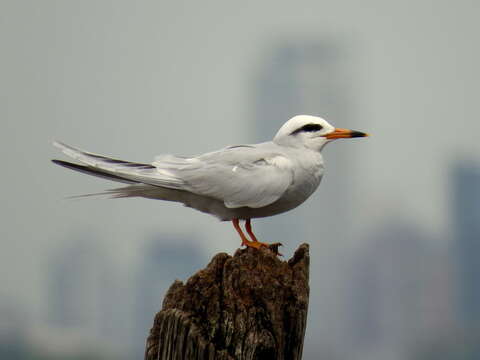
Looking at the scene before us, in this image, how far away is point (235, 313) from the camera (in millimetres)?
6707

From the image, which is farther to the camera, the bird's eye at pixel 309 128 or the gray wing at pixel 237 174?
the bird's eye at pixel 309 128

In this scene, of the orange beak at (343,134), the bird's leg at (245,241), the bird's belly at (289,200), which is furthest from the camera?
the orange beak at (343,134)

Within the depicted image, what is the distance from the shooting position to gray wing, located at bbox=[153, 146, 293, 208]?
8.32 meters

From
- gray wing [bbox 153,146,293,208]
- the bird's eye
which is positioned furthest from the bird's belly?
the bird's eye

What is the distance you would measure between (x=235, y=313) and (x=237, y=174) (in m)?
2.12

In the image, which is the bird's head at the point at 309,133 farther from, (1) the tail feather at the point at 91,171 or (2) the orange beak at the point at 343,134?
(1) the tail feather at the point at 91,171

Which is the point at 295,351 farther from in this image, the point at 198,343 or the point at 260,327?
the point at 198,343

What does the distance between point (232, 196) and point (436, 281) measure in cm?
16436

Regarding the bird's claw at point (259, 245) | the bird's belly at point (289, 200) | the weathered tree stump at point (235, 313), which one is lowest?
the weathered tree stump at point (235, 313)

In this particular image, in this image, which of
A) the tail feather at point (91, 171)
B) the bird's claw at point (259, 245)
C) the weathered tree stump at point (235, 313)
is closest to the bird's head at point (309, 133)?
the bird's claw at point (259, 245)

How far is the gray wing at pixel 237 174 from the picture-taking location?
→ 8.32 m

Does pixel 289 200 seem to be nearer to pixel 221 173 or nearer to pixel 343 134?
pixel 221 173

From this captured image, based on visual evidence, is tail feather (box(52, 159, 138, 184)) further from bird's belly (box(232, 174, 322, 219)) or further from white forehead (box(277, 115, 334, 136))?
white forehead (box(277, 115, 334, 136))

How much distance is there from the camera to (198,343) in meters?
6.51
